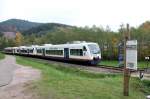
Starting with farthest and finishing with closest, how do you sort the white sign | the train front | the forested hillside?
1. the forested hillside
2. the train front
3. the white sign

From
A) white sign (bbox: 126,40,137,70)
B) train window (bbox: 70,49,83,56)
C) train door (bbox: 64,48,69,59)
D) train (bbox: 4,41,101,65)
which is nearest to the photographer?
white sign (bbox: 126,40,137,70)

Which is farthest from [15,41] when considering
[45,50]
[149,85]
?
[149,85]

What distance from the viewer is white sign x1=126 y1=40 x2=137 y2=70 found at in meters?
12.8

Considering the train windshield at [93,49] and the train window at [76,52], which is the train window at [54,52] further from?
the train windshield at [93,49]

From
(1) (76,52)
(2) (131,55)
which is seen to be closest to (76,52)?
(1) (76,52)

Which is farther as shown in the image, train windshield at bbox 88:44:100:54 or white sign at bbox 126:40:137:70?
train windshield at bbox 88:44:100:54

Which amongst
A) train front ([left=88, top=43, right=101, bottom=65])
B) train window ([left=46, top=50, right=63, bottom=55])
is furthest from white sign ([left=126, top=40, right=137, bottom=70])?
train window ([left=46, top=50, right=63, bottom=55])

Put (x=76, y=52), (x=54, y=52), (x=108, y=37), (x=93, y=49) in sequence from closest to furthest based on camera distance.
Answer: (x=93, y=49)
(x=76, y=52)
(x=54, y=52)
(x=108, y=37)

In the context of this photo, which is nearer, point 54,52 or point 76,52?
point 76,52

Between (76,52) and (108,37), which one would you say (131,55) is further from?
(108,37)

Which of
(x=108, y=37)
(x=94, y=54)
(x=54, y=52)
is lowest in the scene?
(x=94, y=54)

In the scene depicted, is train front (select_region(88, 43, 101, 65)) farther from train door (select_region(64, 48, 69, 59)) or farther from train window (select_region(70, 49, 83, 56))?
train door (select_region(64, 48, 69, 59))

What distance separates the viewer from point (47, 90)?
43.0 ft

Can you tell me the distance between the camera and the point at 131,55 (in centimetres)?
1295
